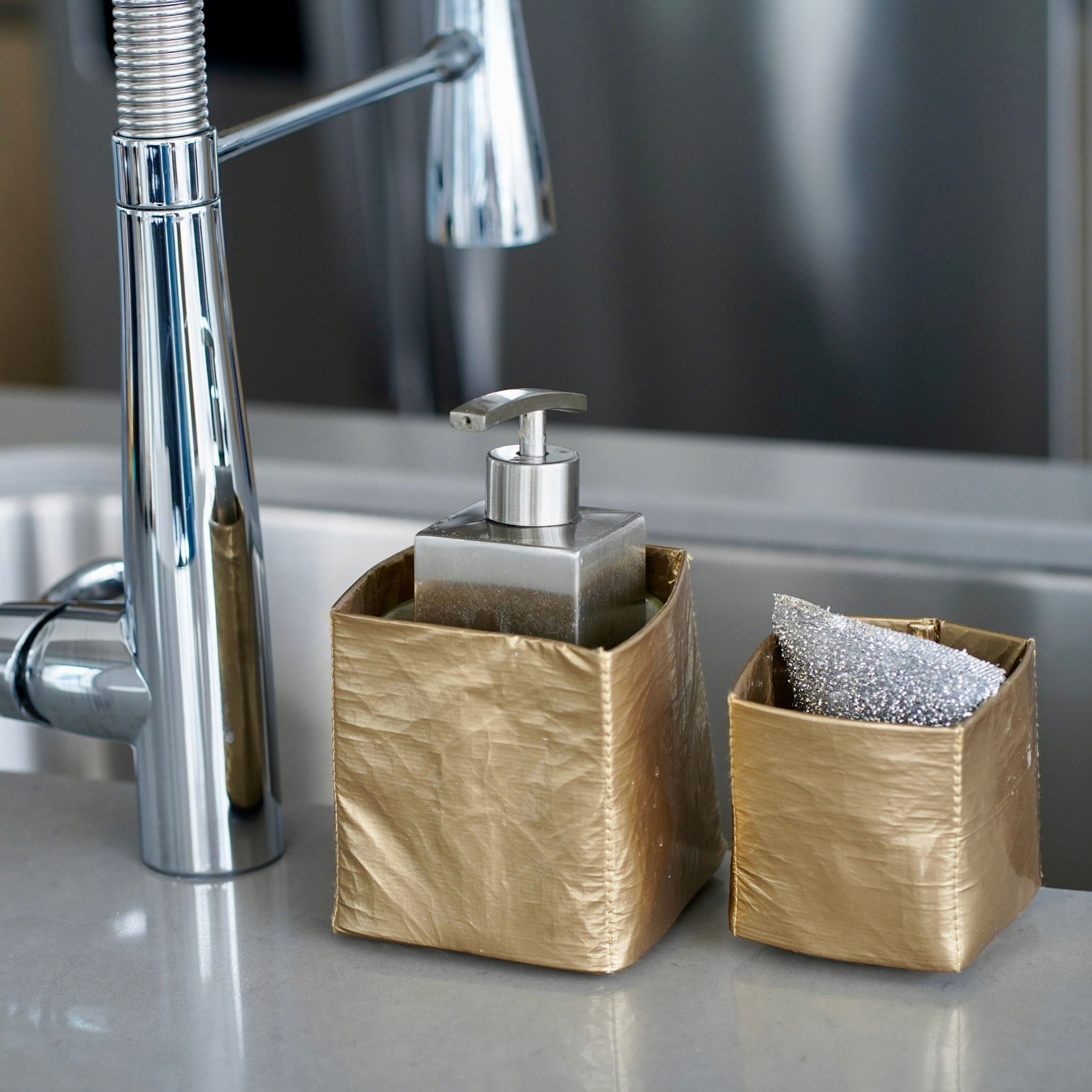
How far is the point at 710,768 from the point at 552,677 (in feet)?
0.36

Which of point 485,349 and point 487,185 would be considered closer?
point 487,185

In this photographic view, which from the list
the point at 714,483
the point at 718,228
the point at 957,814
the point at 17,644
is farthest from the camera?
the point at 718,228

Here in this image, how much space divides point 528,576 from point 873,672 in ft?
0.34

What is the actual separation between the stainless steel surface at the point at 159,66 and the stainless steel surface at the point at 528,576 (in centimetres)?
15

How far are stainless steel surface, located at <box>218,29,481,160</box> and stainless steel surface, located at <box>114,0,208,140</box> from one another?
2cm

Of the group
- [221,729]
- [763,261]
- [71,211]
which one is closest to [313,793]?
[221,729]

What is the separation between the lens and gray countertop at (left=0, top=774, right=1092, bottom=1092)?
15.4 inches

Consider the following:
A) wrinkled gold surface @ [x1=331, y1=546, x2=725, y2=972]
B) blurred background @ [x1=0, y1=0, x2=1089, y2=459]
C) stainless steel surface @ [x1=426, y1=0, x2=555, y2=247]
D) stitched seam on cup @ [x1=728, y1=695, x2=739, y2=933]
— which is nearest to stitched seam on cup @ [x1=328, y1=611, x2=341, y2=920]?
wrinkled gold surface @ [x1=331, y1=546, x2=725, y2=972]

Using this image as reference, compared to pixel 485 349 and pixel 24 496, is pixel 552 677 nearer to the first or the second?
pixel 24 496

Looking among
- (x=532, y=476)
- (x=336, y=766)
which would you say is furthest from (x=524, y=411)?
(x=336, y=766)

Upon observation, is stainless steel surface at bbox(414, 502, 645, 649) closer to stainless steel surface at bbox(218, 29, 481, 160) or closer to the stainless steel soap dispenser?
the stainless steel soap dispenser

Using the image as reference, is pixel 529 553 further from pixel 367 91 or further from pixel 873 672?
pixel 367 91

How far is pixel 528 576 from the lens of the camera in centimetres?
42

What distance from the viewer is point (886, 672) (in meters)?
0.42
